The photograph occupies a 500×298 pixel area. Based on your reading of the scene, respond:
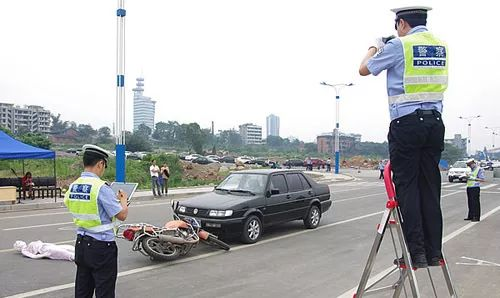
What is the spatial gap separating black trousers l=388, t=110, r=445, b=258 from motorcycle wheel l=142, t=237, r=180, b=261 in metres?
5.94

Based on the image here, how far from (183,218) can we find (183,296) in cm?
376

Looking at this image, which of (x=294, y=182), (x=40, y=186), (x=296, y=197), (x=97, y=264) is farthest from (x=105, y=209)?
(x=40, y=186)

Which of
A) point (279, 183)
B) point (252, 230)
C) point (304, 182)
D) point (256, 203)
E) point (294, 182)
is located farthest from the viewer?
point (304, 182)

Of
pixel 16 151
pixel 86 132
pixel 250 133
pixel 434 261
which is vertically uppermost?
pixel 250 133

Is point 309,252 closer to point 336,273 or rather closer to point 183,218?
point 336,273

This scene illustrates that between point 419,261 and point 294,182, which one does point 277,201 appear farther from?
point 419,261

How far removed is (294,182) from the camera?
41.4 ft

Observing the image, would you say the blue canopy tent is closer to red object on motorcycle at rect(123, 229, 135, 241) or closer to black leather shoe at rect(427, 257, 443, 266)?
red object on motorcycle at rect(123, 229, 135, 241)

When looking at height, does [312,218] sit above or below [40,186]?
below

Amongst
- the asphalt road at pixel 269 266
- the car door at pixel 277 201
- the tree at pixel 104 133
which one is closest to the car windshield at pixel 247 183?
the car door at pixel 277 201

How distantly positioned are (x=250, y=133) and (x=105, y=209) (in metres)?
161

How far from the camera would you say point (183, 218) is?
10.1 meters

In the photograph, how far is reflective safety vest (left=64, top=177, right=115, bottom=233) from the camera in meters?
4.29

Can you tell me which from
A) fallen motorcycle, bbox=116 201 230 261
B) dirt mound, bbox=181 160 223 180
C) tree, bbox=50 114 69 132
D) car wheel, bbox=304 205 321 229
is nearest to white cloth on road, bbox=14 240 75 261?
fallen motorcycle, bbox=116 201 230 261
